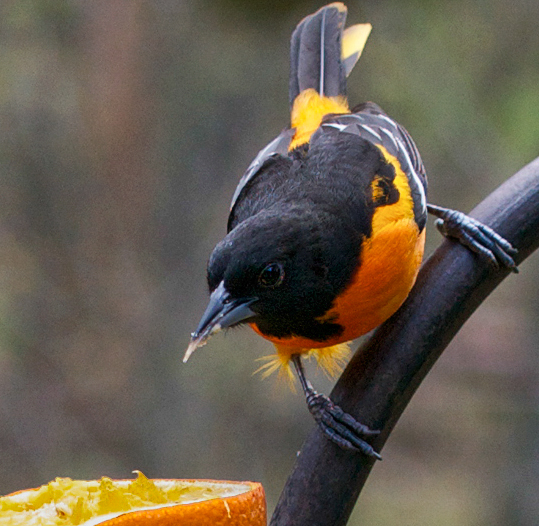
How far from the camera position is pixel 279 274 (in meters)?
1.59

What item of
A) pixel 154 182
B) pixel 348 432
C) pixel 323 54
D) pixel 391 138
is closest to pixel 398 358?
pixel 348 432

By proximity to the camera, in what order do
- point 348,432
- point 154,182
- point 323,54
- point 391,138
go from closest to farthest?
point 348,432
point 391,138
point 323,54
point 154,182

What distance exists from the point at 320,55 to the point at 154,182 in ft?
7.03

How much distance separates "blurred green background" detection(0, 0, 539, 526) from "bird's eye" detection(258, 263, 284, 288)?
2950mm

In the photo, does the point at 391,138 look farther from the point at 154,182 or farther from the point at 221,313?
the point at 154,182

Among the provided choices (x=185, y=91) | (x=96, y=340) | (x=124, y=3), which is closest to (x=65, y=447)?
(x=96, y=340)

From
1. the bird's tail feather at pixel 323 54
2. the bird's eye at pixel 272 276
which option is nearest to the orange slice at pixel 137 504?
the bird's eye at pixel 272 276

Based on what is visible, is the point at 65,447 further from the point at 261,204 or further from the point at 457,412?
the point at 261,204

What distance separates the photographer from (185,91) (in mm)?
4586

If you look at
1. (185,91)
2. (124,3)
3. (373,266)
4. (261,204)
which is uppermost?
(124,3)

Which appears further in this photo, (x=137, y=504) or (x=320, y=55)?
(x=320, y=55)

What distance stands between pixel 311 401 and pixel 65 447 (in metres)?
2.98

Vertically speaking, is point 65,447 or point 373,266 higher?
point 373,266

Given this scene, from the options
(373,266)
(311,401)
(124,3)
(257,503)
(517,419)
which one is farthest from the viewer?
(517,419)
